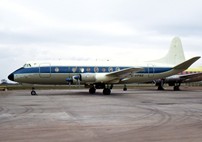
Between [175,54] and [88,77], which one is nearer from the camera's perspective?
[88,77]

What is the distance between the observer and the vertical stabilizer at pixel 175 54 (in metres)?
35.1

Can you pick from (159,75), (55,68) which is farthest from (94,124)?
(159,75)

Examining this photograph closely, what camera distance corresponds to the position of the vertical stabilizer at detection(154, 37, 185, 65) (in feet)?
115

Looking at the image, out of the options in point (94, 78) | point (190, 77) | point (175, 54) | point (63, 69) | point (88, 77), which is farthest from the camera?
point (190, 77)

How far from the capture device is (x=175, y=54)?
36312 mm

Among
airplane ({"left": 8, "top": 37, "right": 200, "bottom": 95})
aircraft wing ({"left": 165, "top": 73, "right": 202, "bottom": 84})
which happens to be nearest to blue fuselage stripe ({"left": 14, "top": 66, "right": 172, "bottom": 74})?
airplane ({"left": 8, "top": 37, "right": 200, "bottom": 95})

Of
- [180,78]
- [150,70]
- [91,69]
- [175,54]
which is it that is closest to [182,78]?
[180,78]

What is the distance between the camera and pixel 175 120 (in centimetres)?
996

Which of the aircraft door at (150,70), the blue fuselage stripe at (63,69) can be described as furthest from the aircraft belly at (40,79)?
the aircraft door at (150,70)

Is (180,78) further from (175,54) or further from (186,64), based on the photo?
(186,64)

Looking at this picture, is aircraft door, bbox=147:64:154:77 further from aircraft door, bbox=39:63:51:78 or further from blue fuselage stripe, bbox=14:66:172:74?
aircraft door, bbox=39:63:51:78

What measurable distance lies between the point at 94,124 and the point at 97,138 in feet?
6.78

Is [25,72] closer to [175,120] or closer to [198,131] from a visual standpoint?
[175,120]

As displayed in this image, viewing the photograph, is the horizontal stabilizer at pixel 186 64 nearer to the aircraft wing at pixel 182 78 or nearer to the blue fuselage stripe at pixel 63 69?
the aircraft wing at pixel 182 78
